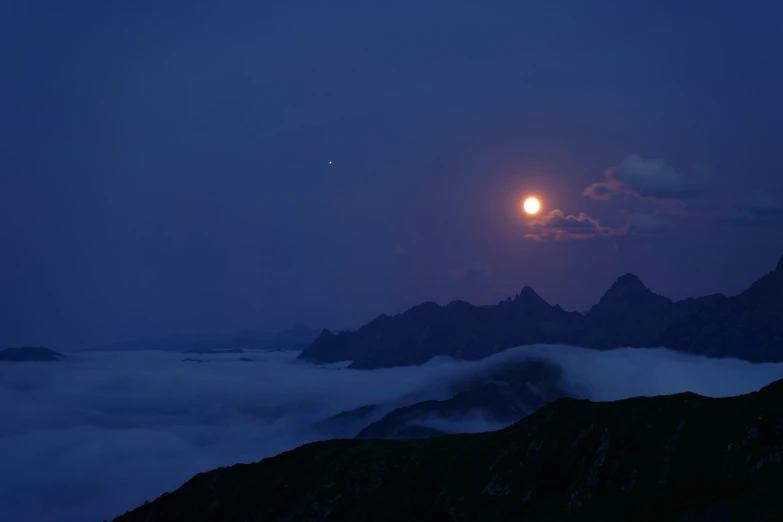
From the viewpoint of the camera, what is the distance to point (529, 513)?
12106cm

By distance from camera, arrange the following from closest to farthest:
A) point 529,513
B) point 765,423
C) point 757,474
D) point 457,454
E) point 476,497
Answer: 1. point 757,474
2. point 765,423
3. point 529,513
4. point 476,497
5. point 457,454

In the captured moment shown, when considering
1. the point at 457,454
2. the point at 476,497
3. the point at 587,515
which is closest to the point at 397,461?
the point at 457,454

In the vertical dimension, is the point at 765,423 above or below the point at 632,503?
above

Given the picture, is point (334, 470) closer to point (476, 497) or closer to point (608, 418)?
point (476, 497)

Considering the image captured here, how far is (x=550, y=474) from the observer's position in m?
130

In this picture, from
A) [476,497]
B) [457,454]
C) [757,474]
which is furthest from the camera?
[457,454]

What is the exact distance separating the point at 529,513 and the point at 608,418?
2669 centimetres

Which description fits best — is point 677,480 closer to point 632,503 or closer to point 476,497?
point 632,503

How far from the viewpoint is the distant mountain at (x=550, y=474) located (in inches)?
4043

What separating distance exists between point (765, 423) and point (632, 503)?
23.6m

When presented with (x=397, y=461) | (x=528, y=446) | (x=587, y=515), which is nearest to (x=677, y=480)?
(x=587, y=515)

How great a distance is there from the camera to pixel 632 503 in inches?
4299

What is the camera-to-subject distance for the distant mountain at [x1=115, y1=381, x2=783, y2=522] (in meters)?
103

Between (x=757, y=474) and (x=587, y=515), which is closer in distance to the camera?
(x=757, y=474)
